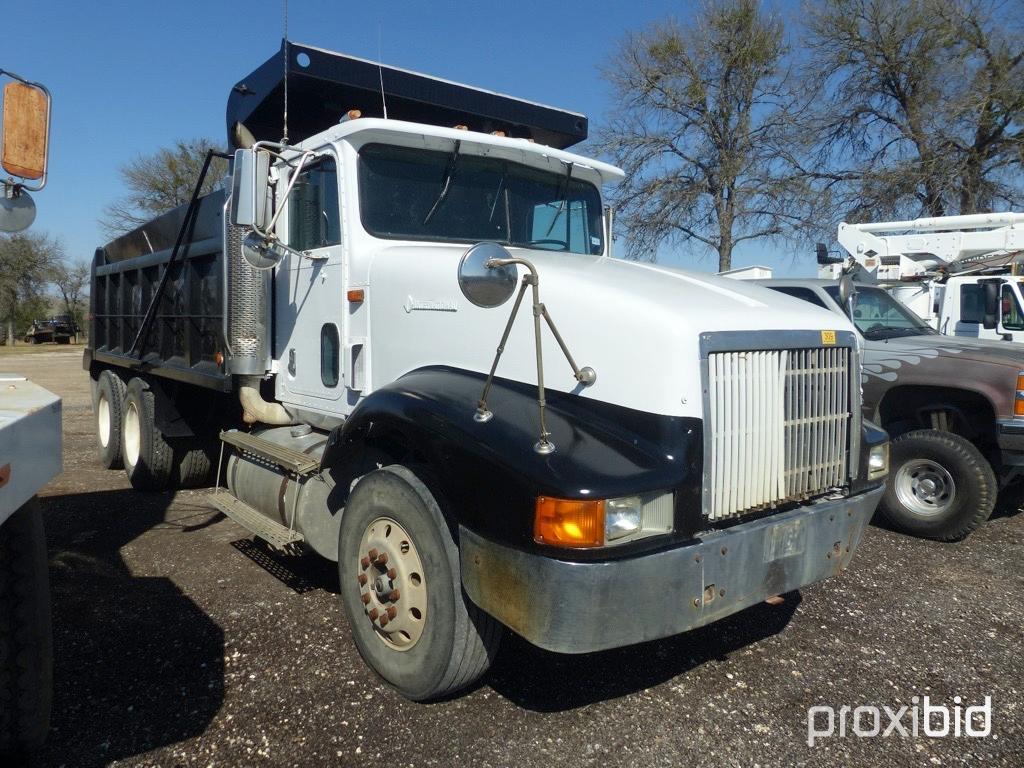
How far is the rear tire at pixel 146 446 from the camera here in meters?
6.53

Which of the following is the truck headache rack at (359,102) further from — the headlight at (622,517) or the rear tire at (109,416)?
the rear tire at (109,416)

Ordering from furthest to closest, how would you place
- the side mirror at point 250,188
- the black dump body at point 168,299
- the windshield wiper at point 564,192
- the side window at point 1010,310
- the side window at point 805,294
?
the side window at point 1010,310 < the side window at point 805,294 < the black dump body at point 168,299 < the windshield wiper at point 564,192 < the side mirror at point 250,188

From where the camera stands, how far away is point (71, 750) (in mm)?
2854

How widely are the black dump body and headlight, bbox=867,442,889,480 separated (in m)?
3.76

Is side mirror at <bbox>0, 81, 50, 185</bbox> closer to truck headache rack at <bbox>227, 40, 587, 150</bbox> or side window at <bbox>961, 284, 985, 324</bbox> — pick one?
truck headache rack at <bbox>227, 40, 587, 150</bbox>

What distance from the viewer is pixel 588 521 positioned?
2480 mm

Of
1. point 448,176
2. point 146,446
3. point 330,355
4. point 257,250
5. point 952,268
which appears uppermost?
point 952,268

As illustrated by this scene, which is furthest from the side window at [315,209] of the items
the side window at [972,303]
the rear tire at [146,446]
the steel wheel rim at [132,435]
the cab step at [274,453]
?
the side window at [972,303]

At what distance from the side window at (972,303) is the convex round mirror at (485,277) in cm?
842

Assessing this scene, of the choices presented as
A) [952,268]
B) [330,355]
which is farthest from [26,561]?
[952,268]

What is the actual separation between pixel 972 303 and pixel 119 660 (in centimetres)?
964

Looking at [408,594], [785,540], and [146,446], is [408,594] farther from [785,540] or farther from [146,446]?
[146,446]

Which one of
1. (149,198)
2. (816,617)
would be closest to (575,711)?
(816,617)

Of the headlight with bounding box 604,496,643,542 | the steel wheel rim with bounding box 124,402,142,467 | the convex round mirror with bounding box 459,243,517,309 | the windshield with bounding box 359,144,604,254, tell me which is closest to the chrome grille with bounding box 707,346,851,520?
the headlight with bounding box 604,496,643,542
